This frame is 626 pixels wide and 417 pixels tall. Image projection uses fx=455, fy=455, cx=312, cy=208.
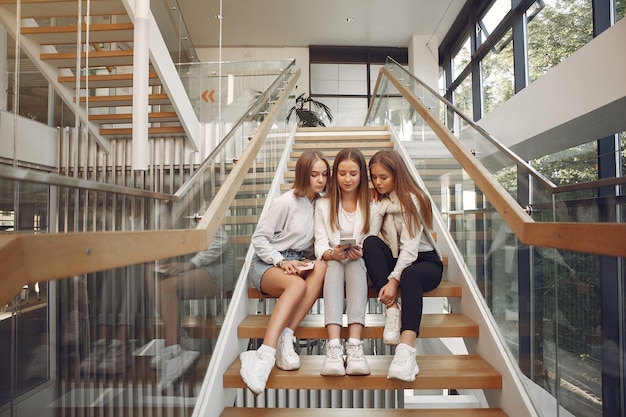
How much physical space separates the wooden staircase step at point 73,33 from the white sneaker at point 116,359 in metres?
3.82

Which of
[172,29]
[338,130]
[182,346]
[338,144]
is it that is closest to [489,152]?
[182,346]

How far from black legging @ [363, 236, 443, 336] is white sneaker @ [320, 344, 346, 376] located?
0.29 metres

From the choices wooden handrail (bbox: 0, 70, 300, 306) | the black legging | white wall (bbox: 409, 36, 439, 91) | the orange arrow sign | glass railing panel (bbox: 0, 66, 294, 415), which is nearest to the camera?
wooden handrail (bbox: 0, 70, 300, 306)

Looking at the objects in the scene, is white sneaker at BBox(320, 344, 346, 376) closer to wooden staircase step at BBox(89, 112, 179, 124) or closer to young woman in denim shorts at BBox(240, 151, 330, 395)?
young woman in denim shorts at BBox(240, 151, 330, 395)

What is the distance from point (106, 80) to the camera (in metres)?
4.93

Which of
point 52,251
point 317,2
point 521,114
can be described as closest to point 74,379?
point 52,251

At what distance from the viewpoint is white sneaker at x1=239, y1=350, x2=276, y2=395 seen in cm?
172

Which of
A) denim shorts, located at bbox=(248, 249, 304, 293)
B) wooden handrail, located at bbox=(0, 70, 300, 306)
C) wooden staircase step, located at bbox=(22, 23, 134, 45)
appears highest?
wooden staircase step, located at bbox=(22, 23, 134, 45)

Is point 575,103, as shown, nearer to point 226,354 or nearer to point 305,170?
point 305,170

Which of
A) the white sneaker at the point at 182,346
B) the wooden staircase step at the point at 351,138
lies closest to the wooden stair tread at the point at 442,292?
the white sneaker at the point at 182,346

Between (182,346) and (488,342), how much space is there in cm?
132

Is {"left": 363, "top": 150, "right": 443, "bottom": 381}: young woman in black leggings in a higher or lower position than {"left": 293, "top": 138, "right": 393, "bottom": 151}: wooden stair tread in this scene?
lower

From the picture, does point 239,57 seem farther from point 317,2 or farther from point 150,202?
point 150,202

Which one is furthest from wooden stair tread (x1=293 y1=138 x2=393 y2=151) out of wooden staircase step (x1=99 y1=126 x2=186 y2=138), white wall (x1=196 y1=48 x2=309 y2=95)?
white wall (x1=196 y1=48 x2=309 y2=95)
